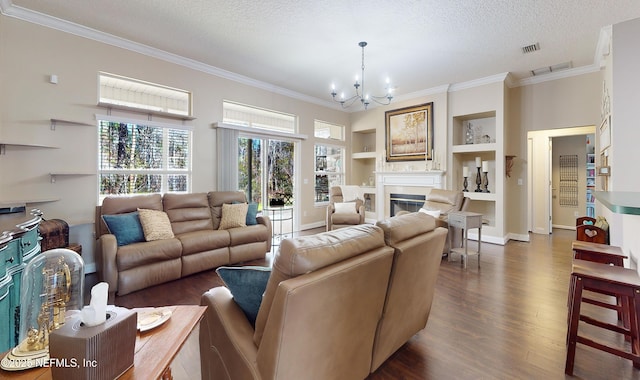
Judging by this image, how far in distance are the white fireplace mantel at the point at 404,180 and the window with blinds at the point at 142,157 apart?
4.27 metres

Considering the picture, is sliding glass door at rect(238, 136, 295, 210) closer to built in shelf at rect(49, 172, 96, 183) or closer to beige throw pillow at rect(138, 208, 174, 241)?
beige throw pillow at rect(138, 208, 174, 241)

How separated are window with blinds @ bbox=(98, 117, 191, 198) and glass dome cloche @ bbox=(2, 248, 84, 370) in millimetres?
3306

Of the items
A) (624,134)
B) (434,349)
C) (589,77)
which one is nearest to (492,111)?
(589,77)

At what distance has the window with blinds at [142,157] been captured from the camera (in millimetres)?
3752

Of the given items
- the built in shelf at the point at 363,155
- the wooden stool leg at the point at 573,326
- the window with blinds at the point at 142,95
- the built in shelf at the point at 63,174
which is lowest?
the wooden stool leg at the point at 573,326

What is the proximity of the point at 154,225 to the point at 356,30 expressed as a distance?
3.49 meters

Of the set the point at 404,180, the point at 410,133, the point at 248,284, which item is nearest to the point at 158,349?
the point at 248,284

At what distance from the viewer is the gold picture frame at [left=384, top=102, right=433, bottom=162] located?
5980 mm

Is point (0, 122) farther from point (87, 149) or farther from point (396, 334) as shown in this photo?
point (396, 334)

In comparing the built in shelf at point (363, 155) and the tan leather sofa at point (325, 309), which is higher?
the built in shelf at point (363, 155)

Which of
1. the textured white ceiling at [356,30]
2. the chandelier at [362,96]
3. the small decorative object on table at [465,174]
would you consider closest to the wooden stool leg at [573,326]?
the textured white ceiling at [356,30]

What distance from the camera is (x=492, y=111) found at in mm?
5266

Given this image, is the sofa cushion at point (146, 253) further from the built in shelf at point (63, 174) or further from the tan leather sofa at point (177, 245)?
the built in shelf at point (63, 174)

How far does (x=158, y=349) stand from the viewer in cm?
99
